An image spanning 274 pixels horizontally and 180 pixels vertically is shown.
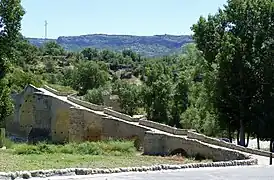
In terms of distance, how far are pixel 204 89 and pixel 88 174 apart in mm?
26888

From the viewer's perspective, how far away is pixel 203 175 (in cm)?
1900

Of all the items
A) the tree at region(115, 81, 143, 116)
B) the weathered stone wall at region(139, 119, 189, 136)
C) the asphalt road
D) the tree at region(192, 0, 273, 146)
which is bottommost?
the tree at region(115, 81, 143, 116)

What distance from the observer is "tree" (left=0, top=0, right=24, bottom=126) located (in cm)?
3759

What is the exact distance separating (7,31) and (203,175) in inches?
920

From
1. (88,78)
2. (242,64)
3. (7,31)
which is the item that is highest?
(7,31)

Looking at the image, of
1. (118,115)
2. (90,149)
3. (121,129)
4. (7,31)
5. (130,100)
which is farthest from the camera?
(130,100)

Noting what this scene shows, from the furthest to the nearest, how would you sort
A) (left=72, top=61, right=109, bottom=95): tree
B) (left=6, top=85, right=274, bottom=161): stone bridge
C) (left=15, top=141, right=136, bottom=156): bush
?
1. (left=72, top=61, right=109, bottom=95): tree
2. (left=15, top=141, right=136, bottom=156): bush
3. (left=6, top=85, right=274, bottom=161): stone bridge

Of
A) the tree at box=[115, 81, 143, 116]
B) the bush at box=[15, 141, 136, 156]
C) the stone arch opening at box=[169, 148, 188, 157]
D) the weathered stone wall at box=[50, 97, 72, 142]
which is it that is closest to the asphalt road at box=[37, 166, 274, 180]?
the stone arch opening at box=[169, 148, 188, 157]

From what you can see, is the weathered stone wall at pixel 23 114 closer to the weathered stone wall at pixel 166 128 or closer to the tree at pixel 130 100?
the weathered stone wall at pixel 166 128

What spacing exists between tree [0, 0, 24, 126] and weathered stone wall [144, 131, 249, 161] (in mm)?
11092

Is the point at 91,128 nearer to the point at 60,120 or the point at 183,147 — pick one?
the point at 60,120

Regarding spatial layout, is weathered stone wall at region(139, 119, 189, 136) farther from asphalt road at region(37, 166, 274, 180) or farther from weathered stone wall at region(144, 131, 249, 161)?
asphalt road at region(37, 166, 274, 180)

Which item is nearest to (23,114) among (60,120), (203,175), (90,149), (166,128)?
(60,120)

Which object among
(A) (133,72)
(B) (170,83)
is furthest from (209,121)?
(A) (133,72)
